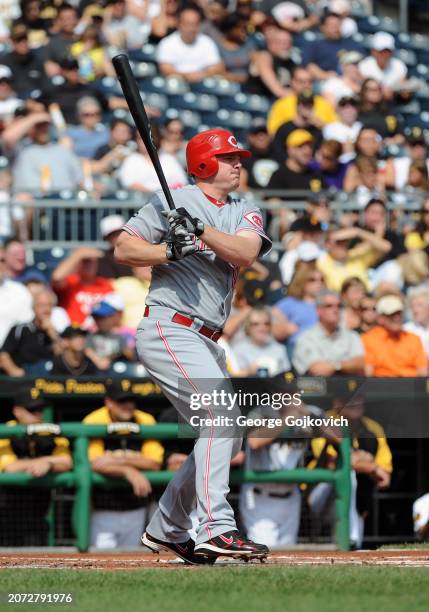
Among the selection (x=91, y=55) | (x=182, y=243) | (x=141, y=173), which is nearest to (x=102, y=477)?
(x=182, y=243)

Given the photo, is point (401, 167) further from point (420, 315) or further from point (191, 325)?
point (191, 325)

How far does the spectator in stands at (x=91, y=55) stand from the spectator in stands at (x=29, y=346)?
4.97 meters

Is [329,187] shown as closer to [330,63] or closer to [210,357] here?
[330,63]

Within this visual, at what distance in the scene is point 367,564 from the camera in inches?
245

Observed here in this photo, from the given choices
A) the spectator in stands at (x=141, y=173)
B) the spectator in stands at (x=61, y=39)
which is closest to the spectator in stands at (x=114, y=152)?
the spectator in stands at (x=141, y=173)

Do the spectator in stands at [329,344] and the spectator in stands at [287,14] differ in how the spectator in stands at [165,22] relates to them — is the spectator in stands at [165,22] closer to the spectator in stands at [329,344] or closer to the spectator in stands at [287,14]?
the spectator in stands at [287,14]

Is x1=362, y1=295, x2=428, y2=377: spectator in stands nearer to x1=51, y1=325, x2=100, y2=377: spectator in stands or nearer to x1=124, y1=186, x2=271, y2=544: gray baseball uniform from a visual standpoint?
x1=51, y1=325, x2=100, y2=377: spectator in stands

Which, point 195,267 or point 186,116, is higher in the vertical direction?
point 186,116

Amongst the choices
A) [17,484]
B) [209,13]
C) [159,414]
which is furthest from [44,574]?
[209,13]

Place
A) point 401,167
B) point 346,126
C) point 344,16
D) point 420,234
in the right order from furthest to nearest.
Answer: point 344,16, point 346,126, point 401,167, point 420,234

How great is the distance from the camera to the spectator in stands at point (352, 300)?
1121 centimetres

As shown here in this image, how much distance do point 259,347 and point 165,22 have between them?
6669mm

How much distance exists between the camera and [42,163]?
490 inches

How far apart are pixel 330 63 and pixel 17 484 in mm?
9752
